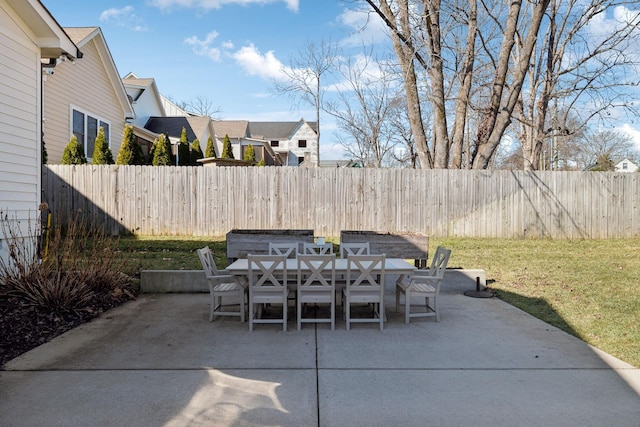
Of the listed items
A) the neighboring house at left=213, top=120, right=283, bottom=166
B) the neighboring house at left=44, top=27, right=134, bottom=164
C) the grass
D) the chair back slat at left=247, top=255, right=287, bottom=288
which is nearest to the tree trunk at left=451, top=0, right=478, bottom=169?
the grass

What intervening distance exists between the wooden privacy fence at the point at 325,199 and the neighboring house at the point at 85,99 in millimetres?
2870

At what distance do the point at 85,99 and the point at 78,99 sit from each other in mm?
491

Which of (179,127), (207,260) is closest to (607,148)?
(179,127)

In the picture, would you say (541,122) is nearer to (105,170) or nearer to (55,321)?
(105,170)

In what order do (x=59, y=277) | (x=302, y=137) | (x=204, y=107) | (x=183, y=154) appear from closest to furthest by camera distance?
(x=59, y=277), (x=183, y=154), (x=204, y=107), (x=302, y=137)

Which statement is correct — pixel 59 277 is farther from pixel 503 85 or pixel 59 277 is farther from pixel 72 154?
pixel 503 85

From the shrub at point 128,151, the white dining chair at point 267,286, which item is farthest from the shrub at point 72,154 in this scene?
the white dining chair at point 267,286

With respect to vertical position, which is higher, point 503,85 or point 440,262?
point 503,85

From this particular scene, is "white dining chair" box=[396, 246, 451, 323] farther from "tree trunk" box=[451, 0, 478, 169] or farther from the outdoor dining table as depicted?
"tree trunk" box=[451, 0, 478, 169]

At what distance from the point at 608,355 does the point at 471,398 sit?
6.59 feet

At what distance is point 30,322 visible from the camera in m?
5.40

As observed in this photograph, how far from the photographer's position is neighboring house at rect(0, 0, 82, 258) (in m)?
6.67

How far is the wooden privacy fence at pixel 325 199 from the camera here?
1230 cm

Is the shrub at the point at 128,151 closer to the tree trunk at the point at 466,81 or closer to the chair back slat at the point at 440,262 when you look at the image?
the tree trunk at the point at 466,81
